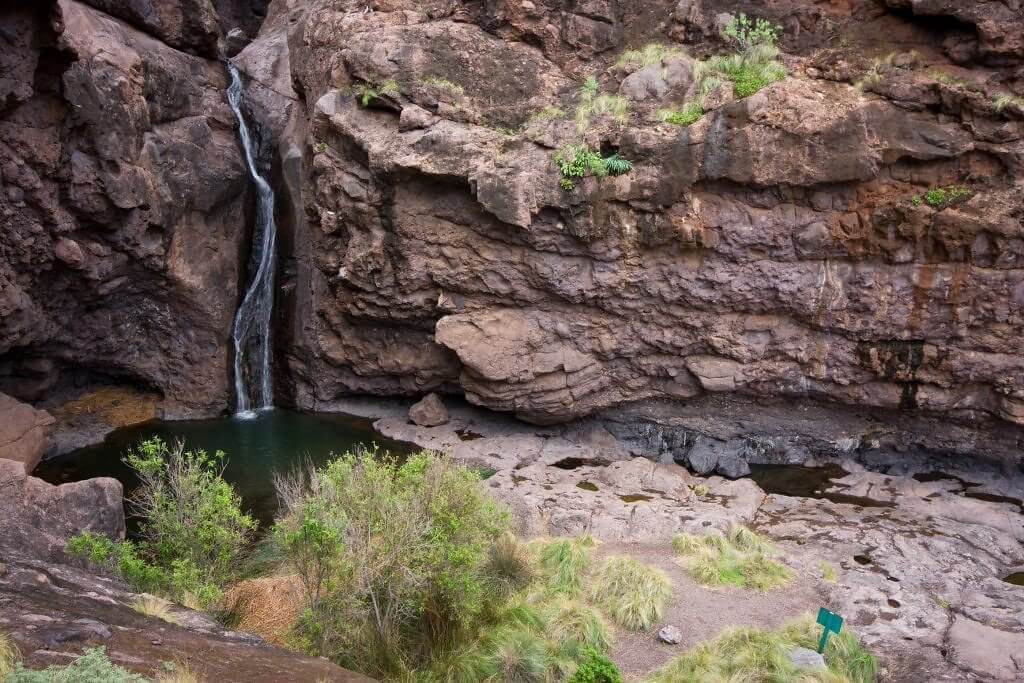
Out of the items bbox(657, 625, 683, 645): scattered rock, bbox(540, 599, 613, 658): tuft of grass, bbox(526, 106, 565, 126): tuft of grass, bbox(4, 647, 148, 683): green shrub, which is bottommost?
bbox(657, 625, 683, 645): scattered rock

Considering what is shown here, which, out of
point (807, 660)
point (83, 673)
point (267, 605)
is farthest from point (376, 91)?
point (83, 673)

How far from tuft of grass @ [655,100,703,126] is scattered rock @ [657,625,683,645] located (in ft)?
40.6

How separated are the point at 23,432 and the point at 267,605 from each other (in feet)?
36.8

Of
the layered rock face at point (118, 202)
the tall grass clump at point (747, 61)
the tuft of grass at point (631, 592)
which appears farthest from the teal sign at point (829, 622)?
the layered rock face at point (118, 202)

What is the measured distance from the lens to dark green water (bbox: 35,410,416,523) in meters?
18.0

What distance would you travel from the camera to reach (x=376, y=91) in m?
19.6

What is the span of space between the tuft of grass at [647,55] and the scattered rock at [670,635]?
14.8m

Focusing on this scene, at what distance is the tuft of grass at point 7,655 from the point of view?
5.26m

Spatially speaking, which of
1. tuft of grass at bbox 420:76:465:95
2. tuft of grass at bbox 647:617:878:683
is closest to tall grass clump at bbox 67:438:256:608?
tuft of grass at bbox 647:617:878:683

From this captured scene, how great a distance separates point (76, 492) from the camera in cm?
1038

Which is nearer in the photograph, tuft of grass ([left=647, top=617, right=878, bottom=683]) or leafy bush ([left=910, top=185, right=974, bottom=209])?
tuft of grass ([left=647, top=617, right=878, bottom=683])

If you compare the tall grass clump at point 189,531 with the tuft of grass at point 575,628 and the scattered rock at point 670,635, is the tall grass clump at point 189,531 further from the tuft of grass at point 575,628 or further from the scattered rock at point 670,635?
the scattered rock at point 670,635

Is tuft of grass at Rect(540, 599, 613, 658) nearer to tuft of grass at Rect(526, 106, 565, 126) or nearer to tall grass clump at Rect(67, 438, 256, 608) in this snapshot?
tall grass clump at Rect(67, 438, 256, 608)

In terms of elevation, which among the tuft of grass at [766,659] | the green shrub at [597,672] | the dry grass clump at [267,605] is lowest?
the dry grass clump at [267,605]
